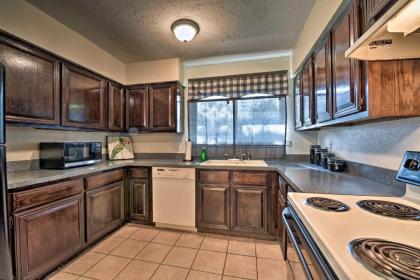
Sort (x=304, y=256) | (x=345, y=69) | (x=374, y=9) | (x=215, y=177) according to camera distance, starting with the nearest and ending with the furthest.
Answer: (x=304, y=256) → (x=374, y=9) → (x=345, y=69) → (x=215, y=177)

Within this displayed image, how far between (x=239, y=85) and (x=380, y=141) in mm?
1993

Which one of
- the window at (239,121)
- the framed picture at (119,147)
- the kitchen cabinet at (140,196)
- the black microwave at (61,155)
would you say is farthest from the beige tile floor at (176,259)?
the window at (239,121)

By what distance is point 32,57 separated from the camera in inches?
69.8

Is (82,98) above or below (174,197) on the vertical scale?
above

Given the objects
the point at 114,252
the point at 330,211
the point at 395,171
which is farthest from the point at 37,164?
the point at 395,171

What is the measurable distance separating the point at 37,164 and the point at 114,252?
1236 mm

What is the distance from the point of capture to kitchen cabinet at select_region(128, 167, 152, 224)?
267cm

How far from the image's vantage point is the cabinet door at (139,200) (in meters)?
2.67

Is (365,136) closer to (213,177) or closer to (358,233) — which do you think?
(358,233)

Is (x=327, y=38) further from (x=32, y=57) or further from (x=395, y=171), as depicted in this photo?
(x=32, y=57)

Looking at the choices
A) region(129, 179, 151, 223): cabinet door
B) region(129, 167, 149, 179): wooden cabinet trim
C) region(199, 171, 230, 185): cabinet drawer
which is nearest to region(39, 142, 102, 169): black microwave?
region(129, 167, 149, 179): wooden cabinet trim

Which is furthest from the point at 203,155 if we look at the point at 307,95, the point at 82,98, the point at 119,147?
the point at 82,98

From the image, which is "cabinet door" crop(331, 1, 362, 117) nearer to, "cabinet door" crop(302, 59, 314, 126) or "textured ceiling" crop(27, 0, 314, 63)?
"cabinet door" crop(302, 59, 314, 126)

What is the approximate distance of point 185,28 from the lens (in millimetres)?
2070
